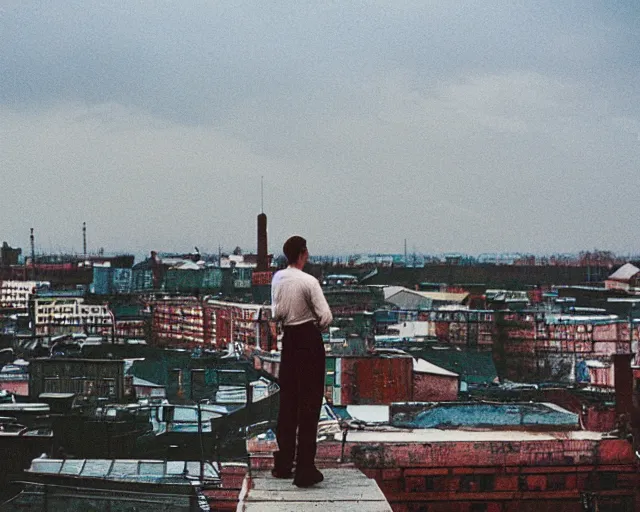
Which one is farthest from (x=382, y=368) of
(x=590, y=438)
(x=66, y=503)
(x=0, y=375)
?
(x=0, y=375)

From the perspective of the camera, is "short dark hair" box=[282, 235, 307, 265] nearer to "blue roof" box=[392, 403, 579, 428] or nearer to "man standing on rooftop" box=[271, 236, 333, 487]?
"man standing on rooftop" box=[271, 236, 333, 487]

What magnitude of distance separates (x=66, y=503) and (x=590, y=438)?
8.49 feet

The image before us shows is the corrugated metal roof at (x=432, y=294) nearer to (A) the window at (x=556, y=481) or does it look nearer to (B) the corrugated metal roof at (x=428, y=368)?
(B) the corrugated metal roof at (x=428, y=368)

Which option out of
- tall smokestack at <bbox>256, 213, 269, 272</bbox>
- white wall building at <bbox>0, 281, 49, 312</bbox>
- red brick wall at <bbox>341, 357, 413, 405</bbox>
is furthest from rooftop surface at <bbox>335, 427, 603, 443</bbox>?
white wall building at <bbox>0, 281, 49, 312</bbox>

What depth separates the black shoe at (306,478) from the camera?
7.41 ft

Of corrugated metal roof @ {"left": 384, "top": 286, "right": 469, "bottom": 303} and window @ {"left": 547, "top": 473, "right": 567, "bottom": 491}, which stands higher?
corrugated metal roof @ {"left": 384, "top": 286, "right": 469, "bottom": 303}

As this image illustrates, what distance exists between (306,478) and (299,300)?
1.62 ft

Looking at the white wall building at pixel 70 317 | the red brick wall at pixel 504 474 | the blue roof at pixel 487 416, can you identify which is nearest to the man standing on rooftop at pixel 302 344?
the red brick wall at pixel 504 474

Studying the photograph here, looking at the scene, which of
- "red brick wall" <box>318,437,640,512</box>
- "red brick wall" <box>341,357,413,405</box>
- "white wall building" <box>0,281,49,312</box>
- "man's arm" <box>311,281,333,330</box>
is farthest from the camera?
"white wall building" <box>0,281,49,312</box>

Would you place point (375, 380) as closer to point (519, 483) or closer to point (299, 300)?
point (519, 483)

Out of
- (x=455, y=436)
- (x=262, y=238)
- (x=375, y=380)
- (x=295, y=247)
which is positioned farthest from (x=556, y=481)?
(x=262, y=238)

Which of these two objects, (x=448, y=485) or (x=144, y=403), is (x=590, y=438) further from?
(x=144, y=403)

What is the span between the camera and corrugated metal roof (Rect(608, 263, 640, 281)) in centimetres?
615

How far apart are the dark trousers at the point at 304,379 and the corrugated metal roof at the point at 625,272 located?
14.8 feet
